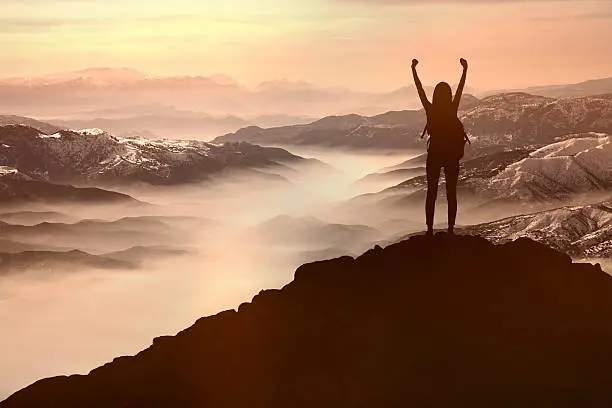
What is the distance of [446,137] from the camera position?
119 ft

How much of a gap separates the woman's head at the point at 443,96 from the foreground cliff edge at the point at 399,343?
7.30 metres

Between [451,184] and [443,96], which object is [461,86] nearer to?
[443,96]

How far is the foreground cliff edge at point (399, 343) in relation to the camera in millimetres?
28297

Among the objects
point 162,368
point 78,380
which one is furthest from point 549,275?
point 78,380

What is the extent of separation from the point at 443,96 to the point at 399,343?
550 inches

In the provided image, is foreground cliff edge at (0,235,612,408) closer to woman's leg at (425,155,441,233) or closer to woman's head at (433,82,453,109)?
woman's leg at (425,155,441,233)

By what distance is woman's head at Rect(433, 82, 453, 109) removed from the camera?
117ft

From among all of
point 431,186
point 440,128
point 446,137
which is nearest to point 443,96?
point 440,128

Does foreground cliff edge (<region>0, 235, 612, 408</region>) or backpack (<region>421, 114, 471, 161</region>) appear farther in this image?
backpack (<region>421, 114, 471, 161</region>)

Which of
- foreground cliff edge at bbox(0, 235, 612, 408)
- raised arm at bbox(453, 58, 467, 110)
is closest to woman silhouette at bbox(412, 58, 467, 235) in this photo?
raised arm at bbox(453, 58, 467, 110)

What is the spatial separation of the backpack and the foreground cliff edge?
15.7ft

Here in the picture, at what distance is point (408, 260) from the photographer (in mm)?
35438

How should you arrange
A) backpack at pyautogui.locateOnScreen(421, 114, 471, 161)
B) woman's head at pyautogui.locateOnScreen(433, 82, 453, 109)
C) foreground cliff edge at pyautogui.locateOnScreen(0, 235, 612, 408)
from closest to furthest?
foreground cliff edge at pyautogui.locateOnScreen(0, 235, 612, 408) < woman's head at pyautogui.locateOnScreen(433, 82, 453, 109) < backpack at pyautogui.locateOnScreen(421, 114, 471, 161)

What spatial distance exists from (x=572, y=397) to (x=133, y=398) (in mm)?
19437
